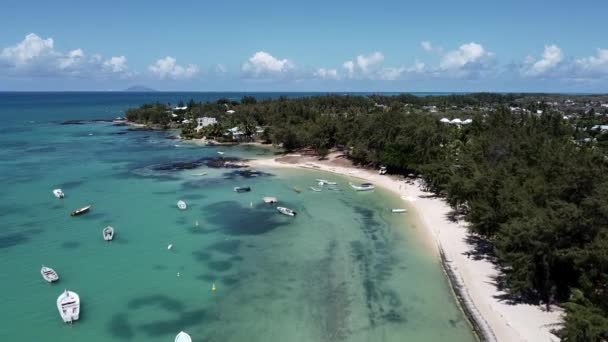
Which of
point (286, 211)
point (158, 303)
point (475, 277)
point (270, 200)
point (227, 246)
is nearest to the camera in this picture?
point (158, 303)

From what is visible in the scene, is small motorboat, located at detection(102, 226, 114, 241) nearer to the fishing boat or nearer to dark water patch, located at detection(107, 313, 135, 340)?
dark water patch, located at detection(107, 313, 135, 340)

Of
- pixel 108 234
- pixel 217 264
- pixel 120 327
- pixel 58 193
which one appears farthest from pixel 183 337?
pixel 58 193

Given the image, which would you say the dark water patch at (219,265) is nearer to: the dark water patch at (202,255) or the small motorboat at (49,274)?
the dark water patch at (202,255)

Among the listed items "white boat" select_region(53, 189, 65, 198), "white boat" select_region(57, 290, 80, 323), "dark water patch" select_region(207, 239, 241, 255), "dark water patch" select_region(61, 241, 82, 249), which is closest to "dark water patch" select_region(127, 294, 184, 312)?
"white boat" select_region(57, 290, 80, 323)

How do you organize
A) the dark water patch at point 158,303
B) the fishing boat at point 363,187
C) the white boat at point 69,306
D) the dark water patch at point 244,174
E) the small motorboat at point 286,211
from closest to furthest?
the white boat at point 69,306 → the dark water patch at point 158,303 → the small motorboat at point 286,211 → the fishing boat at point 363,187 → the dark water patch at point 244,174

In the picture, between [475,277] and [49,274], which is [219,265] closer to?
[49,274]

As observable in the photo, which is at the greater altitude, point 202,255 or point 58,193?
point 58,193

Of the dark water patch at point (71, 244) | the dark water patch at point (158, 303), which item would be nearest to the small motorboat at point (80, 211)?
the dark water patch at point (71, 244)
